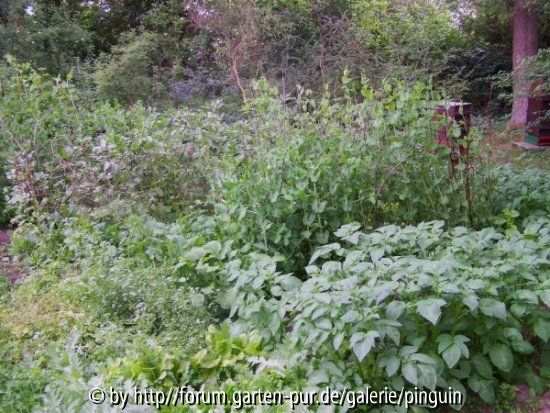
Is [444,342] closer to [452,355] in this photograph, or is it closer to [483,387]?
[452,355]

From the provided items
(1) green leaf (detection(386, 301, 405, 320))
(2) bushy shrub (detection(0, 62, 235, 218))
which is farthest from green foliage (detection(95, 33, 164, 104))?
(1) green leaf (detection(386, 301, 405, 320))

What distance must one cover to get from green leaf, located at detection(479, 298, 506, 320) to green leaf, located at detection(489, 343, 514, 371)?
0.67 feet

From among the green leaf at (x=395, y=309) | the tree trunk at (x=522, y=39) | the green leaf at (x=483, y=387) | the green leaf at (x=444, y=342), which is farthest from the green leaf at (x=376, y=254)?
the tree trunk at (x=522, y=39)

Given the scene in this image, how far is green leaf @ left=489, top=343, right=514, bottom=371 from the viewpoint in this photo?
8.39 ft

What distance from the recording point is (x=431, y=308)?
2.39m

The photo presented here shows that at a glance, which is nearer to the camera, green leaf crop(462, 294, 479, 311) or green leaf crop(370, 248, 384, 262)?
green leaf crop(462, 294, 479, 311)

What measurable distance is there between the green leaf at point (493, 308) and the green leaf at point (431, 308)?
0.26 metres

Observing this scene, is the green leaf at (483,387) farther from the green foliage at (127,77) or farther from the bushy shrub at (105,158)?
the green foliage at (127,77)

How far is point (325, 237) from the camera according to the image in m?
3.69

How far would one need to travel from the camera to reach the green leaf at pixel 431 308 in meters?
2.36

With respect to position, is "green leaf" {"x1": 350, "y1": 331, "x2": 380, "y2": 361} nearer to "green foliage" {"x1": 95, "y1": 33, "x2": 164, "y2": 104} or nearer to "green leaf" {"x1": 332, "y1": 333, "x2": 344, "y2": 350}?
"green leaf" {"x1": 332, "y1": 333, "x2": 344, "y2": 350}

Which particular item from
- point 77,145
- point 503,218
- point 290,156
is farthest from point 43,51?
point 503,218

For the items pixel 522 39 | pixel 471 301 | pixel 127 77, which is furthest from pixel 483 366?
pixel 522 39

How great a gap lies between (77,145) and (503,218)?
4.05m
